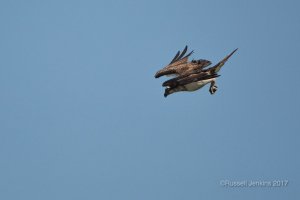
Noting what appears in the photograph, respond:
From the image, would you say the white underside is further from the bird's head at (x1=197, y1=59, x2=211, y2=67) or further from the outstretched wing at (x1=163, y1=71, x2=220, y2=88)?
the bird's head at (x1=197, y1=59, x2=211, y2=67)

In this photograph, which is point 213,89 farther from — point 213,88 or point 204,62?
point 204,62

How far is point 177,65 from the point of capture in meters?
61.1

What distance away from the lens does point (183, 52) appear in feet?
208

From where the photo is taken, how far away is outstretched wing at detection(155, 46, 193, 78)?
59.8 m

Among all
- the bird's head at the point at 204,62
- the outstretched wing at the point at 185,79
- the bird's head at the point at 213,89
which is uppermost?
the bird's head at the point at 204,62

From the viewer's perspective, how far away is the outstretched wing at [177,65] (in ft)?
196

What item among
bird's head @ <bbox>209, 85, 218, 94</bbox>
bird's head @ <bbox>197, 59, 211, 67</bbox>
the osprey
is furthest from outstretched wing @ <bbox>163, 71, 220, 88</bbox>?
bird's head @ <bbox>197, 59, 211, 67</bbox>

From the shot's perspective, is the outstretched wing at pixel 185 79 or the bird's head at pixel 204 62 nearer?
the outstretched wing at pixel 185 79

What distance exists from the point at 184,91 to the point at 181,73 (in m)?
3.03

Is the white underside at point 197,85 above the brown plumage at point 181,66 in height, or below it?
below

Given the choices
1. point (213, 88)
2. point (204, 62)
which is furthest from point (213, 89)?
point (204, 62)

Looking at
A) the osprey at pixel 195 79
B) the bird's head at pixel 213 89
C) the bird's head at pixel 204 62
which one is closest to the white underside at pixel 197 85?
the osprey at pixel 195 79

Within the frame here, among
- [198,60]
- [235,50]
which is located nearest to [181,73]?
[198,60]

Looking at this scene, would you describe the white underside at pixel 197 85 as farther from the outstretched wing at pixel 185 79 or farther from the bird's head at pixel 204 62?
the bird's head at pixel 204 62
